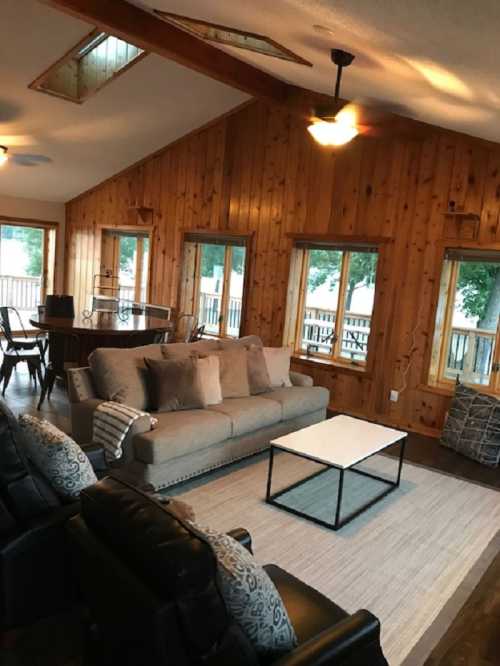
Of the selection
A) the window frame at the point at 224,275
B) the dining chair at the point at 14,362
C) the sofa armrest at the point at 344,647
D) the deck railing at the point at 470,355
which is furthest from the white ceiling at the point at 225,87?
the dining chair at the point at 14,362

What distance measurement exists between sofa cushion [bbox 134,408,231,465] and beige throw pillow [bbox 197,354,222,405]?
141 mm

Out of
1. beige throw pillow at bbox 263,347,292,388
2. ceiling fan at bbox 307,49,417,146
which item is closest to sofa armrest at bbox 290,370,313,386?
beige throw pillow at bbox 263,347,292,388

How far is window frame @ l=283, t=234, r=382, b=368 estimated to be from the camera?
587 cm

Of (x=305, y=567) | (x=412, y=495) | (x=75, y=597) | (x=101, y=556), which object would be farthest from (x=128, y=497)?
(x=412, y=495)

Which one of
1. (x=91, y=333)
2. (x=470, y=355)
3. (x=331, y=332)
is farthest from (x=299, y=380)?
(x=91, y=333)

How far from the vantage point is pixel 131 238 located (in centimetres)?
837

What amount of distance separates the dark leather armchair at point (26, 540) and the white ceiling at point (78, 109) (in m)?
3.82

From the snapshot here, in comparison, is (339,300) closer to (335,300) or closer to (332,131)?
(335,300)

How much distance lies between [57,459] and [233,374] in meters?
2.39

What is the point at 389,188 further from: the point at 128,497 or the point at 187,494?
the point at 128,497

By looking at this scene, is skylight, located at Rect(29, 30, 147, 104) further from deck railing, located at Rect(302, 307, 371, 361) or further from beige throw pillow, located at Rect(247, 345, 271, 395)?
deck railing, located at Rect(302, 307, 371, 361)

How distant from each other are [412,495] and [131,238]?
595 cm

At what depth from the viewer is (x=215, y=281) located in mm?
7398

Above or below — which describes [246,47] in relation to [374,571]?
above
